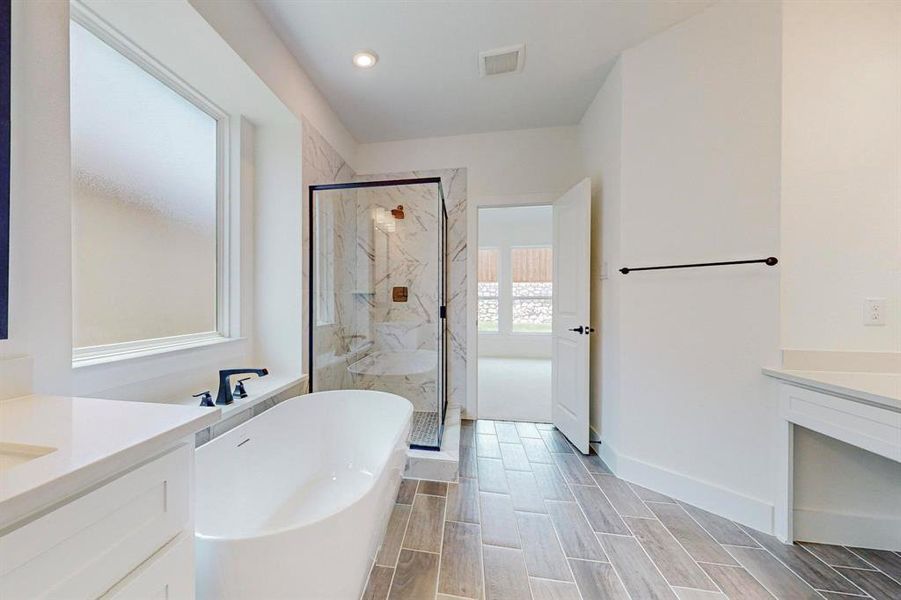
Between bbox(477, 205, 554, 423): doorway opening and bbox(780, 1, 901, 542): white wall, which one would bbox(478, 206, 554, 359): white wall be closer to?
bbox(477, 205, 554, 423): doorway opening

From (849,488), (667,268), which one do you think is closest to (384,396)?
(667,268)

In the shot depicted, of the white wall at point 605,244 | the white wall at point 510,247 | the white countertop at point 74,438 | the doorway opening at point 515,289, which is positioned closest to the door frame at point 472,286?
the white wall at point 605,244

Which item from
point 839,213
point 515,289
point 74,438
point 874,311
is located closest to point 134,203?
point 74,438

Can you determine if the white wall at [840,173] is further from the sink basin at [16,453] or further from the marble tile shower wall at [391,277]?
the sink basin at [16,453]

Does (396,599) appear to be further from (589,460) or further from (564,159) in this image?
(564,159)

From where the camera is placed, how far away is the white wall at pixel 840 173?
1.55 metres

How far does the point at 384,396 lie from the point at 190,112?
1.97 meters

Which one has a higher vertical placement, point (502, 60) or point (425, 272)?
point (502, 60)

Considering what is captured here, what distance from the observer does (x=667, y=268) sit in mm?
1931

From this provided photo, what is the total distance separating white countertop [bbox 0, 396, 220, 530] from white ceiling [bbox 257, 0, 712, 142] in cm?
202

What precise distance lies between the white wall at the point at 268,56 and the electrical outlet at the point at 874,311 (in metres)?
3.24

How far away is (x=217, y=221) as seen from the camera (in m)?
2.04

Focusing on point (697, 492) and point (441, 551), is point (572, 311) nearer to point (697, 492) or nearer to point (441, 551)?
point (697, 492)

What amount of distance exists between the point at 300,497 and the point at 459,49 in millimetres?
2756
